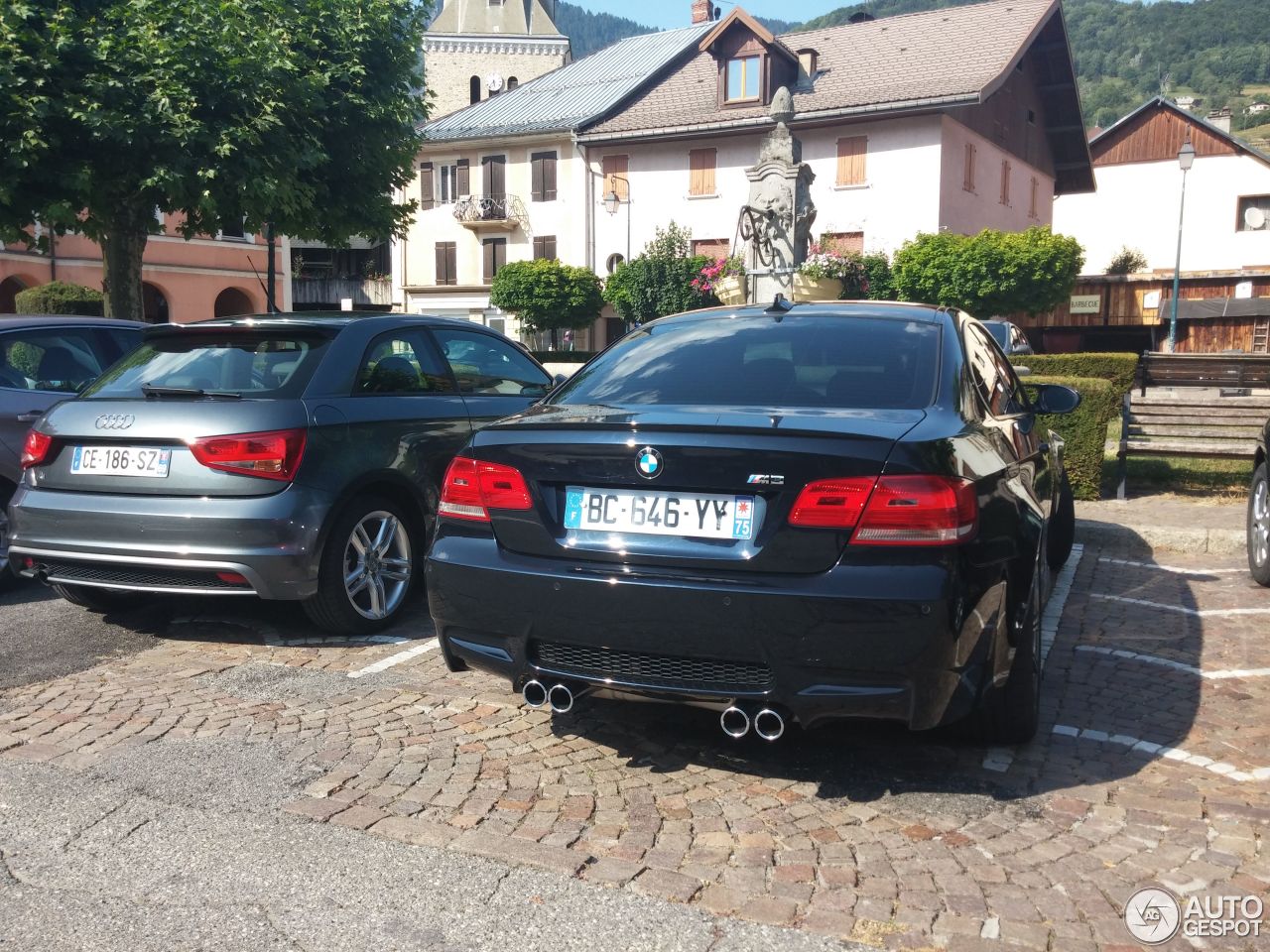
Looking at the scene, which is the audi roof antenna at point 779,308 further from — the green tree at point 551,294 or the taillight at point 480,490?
the green tree at point 551,294

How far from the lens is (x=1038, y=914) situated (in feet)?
9.86

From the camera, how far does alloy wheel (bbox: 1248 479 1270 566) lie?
23.4ft

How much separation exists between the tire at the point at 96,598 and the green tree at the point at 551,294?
36698 millimetres

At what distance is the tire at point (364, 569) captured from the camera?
5.51 metres

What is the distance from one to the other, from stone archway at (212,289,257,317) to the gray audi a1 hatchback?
37.2 metres

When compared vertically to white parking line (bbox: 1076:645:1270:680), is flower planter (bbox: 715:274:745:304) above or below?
above

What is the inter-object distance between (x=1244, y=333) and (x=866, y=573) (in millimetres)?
44097

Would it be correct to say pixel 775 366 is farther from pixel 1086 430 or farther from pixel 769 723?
pixel 1086 430

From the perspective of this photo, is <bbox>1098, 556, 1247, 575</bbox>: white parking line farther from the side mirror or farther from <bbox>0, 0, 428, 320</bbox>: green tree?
<bbox>0, 0, 428, 320</bbox>: green tree

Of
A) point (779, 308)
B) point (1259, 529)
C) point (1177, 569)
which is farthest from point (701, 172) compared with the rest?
point (779, 308)

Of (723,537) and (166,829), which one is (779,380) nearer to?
(723,537)

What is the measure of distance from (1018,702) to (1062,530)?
3.59 meters

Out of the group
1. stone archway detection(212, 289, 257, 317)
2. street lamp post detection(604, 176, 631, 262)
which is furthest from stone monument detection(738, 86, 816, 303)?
stone archway detection(212, 289, 257, 317)

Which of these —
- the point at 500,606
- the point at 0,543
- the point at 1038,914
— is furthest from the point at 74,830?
the point at 0,543
